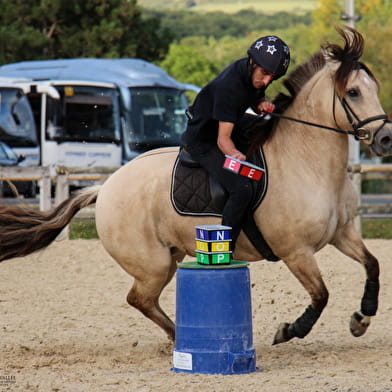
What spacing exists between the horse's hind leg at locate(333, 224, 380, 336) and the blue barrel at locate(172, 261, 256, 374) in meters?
1.11

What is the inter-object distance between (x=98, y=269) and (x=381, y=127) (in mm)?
5385

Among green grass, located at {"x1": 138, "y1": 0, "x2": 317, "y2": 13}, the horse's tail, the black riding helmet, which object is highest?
the black riding helmet

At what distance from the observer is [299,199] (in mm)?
5555

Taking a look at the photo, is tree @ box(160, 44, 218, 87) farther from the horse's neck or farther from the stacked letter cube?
the stacked letter cube

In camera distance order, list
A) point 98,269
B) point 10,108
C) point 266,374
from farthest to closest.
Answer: point 10,108 → point 98,269 → point 266,374

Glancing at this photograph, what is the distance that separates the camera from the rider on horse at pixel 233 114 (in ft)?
17.7

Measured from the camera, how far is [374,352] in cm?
581

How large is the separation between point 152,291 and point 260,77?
182 cm

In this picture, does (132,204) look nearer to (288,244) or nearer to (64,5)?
(288,244)

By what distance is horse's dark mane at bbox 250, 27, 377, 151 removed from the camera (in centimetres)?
558

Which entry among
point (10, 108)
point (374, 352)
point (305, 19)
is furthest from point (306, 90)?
point (305, 19)

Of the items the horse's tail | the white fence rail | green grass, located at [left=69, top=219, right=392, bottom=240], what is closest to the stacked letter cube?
the horse's tail

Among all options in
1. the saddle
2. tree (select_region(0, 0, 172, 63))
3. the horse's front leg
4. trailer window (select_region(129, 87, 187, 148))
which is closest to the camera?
the horse's front leg

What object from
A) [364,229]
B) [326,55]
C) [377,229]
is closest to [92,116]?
[364,229]
